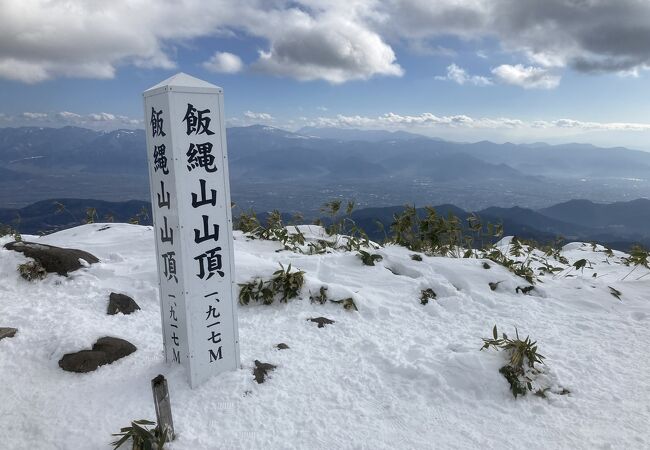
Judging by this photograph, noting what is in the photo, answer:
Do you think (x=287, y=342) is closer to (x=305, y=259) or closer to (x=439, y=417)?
(x=439, y=417)

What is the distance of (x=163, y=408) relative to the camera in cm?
245

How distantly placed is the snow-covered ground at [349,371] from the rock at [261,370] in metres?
0.07

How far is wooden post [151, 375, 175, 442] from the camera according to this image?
234cm

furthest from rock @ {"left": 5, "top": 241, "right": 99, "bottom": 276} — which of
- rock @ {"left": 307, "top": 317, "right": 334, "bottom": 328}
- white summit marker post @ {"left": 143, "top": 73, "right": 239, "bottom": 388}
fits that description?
rock @ {"left": 307, "top": 317, "right": 334, "bottom": 328}

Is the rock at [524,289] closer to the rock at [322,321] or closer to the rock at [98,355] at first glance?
the rock at [322,321]

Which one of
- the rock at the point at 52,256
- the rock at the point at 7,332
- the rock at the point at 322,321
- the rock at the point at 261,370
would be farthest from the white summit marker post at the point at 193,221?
the rock at the point at 52,256

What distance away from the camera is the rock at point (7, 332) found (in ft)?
11.8

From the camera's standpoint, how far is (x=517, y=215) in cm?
12150

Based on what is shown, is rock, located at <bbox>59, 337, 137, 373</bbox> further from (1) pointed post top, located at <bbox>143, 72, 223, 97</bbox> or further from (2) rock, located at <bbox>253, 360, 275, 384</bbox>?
(1) pointed post top, located at <bbox>143, 72, 223, 97</bbox>

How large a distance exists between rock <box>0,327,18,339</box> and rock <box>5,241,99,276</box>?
1399 mm

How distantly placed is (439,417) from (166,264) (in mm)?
2595

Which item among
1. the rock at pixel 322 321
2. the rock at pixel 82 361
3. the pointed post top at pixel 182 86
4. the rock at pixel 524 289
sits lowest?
the rock at pixel 524 289

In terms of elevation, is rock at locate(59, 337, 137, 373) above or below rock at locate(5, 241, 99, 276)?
below

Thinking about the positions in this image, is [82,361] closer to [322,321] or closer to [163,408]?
[163,408]
